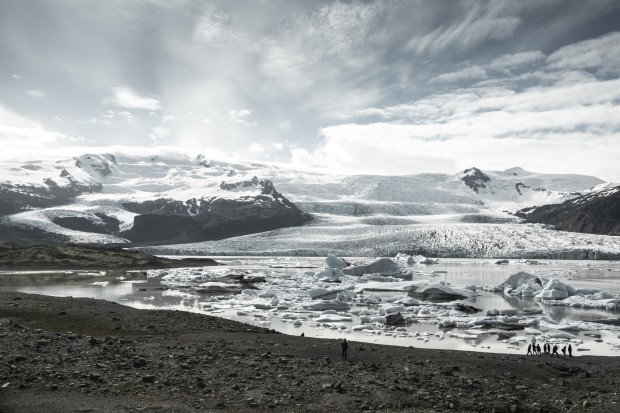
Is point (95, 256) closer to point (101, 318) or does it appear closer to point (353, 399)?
point (101, 318)

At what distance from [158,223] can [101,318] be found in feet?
565

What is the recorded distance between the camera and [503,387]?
12.2 meters

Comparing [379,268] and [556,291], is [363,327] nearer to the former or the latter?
[556,291]

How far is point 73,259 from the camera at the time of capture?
232 feet

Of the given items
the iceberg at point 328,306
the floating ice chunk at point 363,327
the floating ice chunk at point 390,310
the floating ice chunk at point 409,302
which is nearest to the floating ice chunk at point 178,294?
the iceberg at point 328,306

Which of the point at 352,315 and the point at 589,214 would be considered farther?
the point at 589,214

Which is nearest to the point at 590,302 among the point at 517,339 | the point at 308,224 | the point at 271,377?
the point at 517,339

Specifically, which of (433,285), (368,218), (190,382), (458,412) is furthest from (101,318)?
A: (368,218)

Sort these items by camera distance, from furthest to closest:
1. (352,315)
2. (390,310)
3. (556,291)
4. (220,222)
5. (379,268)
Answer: (220,222)
(379,268)
(556,291)
(352,315)
(390,310)

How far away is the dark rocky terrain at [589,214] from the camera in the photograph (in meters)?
156

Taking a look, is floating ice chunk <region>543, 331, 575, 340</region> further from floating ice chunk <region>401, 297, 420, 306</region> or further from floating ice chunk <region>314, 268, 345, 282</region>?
floating ice chunk <region>314, 268, 345, 282</region>

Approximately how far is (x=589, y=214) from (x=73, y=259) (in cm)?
15324

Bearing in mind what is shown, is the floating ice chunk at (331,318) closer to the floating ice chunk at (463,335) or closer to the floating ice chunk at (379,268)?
the floating ice chunk at (463,335)

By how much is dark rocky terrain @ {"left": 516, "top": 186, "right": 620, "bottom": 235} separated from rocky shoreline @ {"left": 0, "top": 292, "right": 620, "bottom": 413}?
15717 cm
